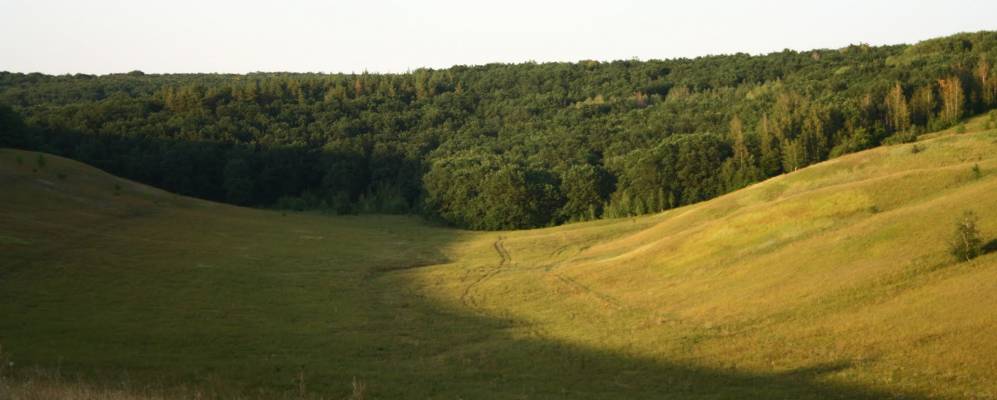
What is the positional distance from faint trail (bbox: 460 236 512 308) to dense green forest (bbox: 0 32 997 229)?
111 feet

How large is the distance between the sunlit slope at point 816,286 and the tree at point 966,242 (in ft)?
2.27

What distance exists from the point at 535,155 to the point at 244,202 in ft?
166

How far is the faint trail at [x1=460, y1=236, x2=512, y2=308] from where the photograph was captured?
152ft

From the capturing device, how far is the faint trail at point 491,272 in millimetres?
46406

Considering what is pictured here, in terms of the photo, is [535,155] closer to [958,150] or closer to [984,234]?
[958,150]

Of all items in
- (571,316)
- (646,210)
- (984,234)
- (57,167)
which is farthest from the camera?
(646,210)

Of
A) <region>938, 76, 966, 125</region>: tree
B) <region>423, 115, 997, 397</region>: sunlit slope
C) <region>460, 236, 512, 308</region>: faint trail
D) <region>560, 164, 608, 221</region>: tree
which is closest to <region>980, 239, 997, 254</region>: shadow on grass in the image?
<region>423, 115, 997, 397</region>: sunlit slope

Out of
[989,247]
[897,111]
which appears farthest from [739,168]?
[989,247]

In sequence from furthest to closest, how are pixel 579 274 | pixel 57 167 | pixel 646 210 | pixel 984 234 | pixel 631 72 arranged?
pixel 631 72 < pixel 646 210 < pixel 57 167 < pixel 579 274 < pixel 984 234

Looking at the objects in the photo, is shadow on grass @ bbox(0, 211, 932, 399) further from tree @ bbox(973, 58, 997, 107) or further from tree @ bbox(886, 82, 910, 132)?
tree @ bbox(973, 58, 997, 107)

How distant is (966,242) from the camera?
30.4m

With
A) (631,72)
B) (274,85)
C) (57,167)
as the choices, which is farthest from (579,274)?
(631,72)

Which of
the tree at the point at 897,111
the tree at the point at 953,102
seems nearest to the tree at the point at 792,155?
the tree at the point at 897,111

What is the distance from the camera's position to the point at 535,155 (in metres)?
137
